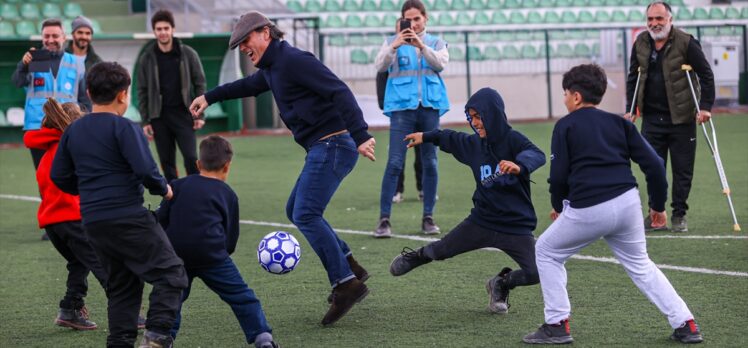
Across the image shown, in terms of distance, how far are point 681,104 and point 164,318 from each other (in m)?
5.75

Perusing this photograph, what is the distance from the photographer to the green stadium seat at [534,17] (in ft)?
89.6

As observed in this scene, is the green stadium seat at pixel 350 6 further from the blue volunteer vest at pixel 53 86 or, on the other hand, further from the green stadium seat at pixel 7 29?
the blue volunteer vest at pixel 53 86

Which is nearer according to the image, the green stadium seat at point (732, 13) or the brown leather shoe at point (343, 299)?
the brown leather shoe at point (343, 299)

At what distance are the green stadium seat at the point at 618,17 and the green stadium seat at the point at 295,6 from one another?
782 cm

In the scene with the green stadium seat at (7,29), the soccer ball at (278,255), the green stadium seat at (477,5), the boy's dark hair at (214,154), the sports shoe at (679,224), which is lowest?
the sports shoe at (679,224)

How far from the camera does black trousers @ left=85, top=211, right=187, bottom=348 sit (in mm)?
5238

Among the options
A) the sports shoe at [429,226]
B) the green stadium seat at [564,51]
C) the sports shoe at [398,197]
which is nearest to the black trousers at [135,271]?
the sports shoe at [429,226]

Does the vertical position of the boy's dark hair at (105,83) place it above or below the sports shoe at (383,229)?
above

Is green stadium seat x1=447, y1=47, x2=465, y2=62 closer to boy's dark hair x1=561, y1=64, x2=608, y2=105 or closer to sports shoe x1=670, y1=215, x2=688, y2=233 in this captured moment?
sports shoe x1=670, y1=215, x2=688, y2=233

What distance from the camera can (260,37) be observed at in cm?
635

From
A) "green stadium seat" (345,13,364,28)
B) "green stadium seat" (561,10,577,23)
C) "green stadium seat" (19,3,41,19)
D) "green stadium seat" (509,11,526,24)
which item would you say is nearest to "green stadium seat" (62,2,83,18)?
"green stadium seat" (19,3,41,19)

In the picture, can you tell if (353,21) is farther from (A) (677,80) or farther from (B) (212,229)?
(B) (212,229)

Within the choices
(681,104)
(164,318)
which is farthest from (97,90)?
(681,104)

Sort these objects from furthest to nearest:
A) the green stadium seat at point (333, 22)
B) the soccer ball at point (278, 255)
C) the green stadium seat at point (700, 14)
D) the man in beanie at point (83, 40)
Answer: the green stadium seat at point (700, 14), the green stadium seat at point (333, 22), the man in beanie at point (83, 40), the soccer ball at point (278, 255)
